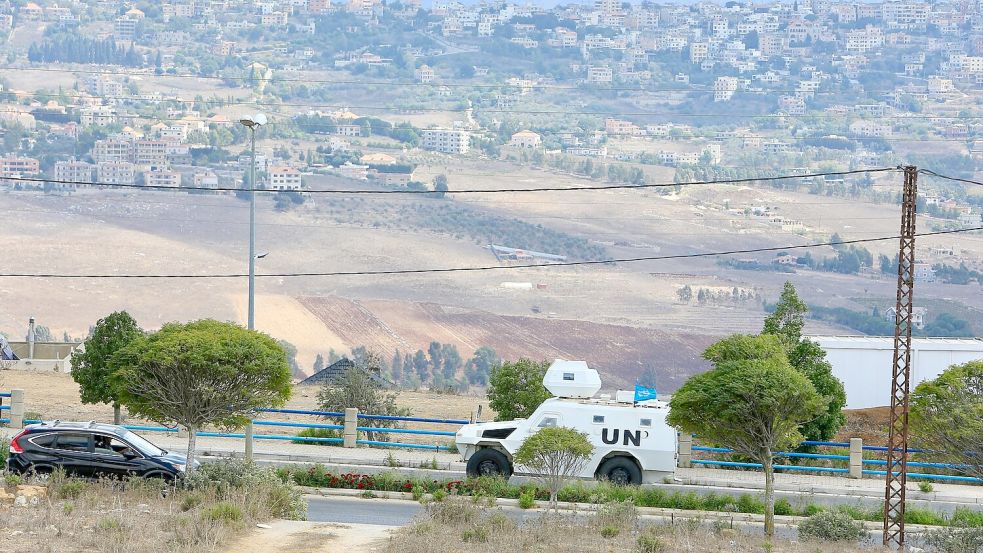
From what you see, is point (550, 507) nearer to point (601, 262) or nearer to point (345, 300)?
point (345, 300)

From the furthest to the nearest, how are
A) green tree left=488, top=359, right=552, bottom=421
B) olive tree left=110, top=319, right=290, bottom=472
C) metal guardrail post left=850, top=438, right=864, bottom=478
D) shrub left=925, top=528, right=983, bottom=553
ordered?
green tree left=488, top=359, right=552, bottom=421
metal guardrail post left=850, top=438, right=864, bottom=478
olive tree left=110, top=319, right=290, bottom=472
shrub left=925, top=528, right=983, bottom=553

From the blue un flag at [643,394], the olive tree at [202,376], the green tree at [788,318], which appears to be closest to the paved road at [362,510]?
the olive tree at [202,376]

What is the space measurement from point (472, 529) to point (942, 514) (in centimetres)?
1034

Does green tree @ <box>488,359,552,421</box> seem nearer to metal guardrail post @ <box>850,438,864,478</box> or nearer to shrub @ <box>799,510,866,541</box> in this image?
metal guardrail post @ <box>850,438,864,478</box>

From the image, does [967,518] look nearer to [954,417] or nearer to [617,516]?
[954,417]

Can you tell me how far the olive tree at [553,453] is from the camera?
23.4 meters

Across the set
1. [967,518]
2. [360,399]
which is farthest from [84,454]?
[967,518]

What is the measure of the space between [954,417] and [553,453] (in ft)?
22.1

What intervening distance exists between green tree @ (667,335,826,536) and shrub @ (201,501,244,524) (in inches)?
304

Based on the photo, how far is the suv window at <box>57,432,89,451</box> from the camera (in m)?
24.3

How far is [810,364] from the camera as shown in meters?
32.7

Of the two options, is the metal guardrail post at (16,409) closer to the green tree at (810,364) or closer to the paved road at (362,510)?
the paved road at (362,510)

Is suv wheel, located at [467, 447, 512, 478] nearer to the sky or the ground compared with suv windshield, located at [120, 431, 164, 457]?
nearer to the ground

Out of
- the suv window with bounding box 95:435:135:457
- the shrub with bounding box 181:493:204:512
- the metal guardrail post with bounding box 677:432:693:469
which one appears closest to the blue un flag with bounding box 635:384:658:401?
the metal guardrail post with bounding box 677:432:693:469
